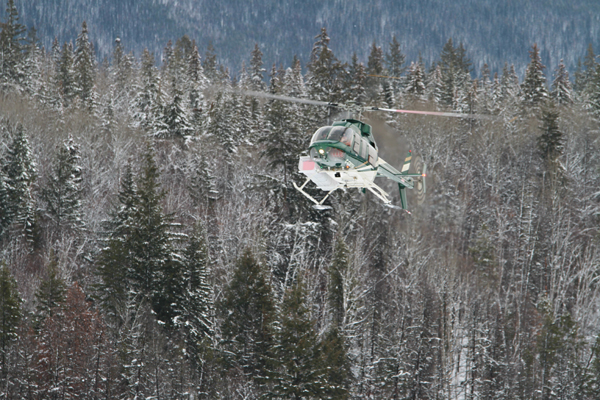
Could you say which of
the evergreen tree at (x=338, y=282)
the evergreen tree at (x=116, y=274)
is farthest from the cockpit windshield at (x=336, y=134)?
the evergreen tree at (x=338, y=282)

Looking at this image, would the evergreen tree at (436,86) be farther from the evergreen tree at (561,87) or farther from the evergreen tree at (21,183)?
the evergreen tree at (21,183)

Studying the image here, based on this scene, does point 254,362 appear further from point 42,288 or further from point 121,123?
point 121,123

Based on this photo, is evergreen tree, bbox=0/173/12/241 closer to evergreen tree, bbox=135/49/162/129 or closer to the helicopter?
evergreen tree, bbox=135/49/162/129

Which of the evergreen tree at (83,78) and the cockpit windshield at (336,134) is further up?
the evergreen tree at (83,78)

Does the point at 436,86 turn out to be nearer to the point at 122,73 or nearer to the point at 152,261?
the point at 122,73

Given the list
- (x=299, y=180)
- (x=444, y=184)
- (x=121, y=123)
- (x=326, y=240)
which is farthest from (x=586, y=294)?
(x=121, y=123)
